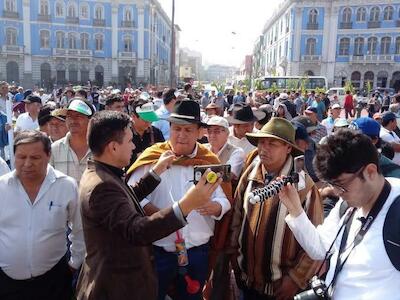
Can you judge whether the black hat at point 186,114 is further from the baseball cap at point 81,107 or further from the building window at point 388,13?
the building window at point 388,13

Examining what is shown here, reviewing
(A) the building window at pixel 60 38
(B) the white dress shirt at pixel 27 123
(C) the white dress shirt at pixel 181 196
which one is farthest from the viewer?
(A) the building window at pixel 60 38

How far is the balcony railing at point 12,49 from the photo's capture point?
4547 cm

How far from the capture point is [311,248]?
223 centimetres

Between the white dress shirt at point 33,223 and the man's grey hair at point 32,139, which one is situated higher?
the man's grey hair at point 32,139

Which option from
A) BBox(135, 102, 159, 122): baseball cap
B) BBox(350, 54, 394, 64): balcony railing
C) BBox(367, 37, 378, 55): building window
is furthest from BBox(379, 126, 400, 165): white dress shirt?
BBox(367, 37, 378, 55): building window

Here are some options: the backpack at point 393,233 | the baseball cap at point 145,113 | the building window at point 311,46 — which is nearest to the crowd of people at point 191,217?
the backpack at point 393,233

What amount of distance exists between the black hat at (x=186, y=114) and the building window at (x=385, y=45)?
1980 inches

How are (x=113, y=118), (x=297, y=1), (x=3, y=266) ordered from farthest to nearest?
(x=297, y=1), (x=3, y=266), (x=113, y=118)

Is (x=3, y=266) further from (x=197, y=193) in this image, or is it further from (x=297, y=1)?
(x=297, y=1)

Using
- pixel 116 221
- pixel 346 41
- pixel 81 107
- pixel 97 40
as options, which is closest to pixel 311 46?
pixel 346 41

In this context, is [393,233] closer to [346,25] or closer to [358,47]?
[346,25]

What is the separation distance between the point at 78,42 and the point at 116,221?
169 ft

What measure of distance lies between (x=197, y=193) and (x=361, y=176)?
782 millimetres

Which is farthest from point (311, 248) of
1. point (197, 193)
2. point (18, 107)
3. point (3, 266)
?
point (18, 107)
